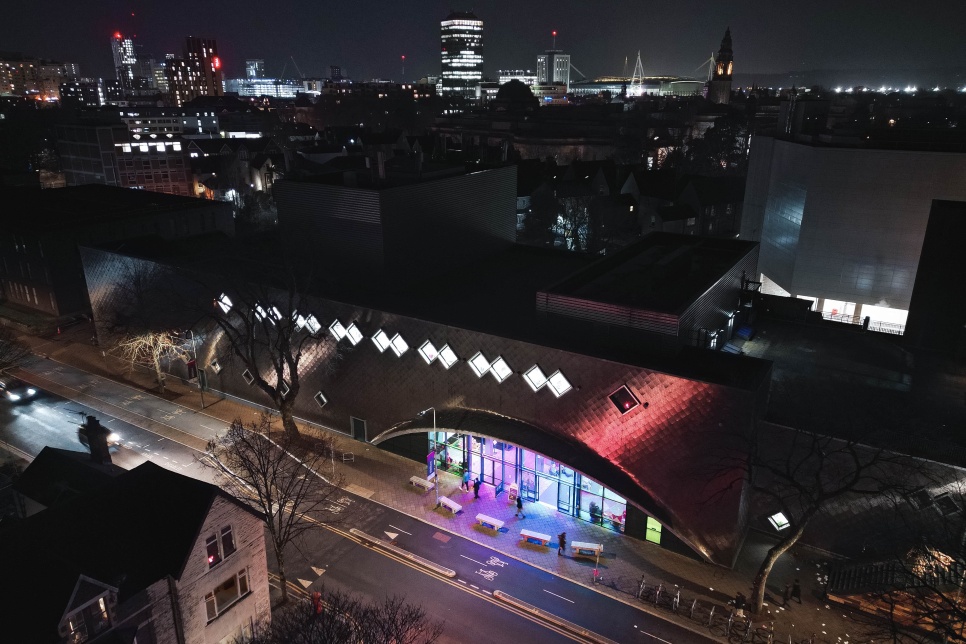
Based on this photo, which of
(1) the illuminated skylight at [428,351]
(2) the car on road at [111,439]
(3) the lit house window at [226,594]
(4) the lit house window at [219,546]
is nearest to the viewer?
(4) the lit house window at [219,546]

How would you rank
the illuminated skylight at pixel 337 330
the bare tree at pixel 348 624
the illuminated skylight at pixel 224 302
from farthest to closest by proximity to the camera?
the illuminated skylight at pixel 224 302 < the illuminated skylight at pixel 337 330 < the bare tree at pixel 348 624

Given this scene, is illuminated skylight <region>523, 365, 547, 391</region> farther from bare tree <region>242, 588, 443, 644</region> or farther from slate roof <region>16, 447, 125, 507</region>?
slate roof <region>16, 447, 125, 507</region>

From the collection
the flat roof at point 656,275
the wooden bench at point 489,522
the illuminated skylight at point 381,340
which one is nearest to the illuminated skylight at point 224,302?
the illuminated skylight at point 381,340

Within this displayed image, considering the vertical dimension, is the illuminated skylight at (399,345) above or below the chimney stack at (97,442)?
above

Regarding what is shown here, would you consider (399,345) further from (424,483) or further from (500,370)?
(424,483)

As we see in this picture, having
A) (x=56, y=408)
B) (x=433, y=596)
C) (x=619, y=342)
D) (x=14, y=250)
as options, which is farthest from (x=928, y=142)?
(x=14, y=250)

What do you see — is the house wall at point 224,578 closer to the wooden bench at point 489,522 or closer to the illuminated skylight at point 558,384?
the wooden bench at point 489,522

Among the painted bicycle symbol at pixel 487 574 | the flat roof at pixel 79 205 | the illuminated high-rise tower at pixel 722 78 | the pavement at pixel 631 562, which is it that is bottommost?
the painted bicycle symbol at pixel 487 574

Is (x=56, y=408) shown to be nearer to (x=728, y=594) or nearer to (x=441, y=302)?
(x=441, y=302)
